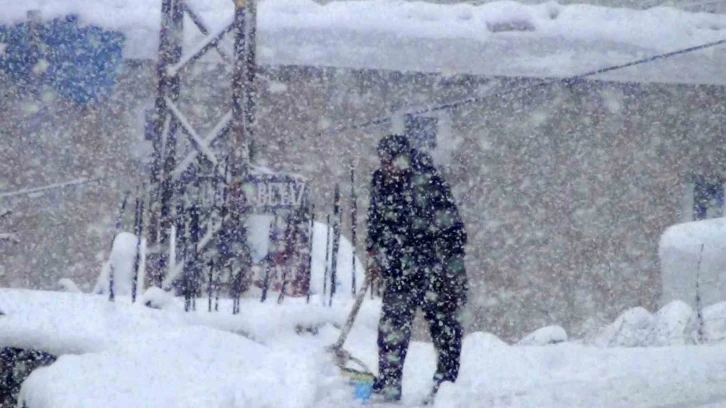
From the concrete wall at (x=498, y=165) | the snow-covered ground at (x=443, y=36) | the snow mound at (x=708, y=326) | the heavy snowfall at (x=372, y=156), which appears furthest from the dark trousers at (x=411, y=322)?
the snow-covered ground at (x=443, y=36)

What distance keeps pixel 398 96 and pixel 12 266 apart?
590 centimetres

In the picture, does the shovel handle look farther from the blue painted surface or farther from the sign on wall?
the blue painted surface

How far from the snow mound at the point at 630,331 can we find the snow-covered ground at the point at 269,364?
53.4 inches

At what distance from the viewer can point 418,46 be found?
12875 millimetres

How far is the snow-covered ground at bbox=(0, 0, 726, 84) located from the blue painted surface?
23 centimetres

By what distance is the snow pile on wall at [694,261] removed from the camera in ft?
35.0

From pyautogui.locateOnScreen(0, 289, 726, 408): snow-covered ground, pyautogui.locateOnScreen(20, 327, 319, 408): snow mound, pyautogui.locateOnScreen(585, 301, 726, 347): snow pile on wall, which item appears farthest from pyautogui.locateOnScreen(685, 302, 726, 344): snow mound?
pyautogui.locateOnScreen(20, 327, 319, 408): snow mound

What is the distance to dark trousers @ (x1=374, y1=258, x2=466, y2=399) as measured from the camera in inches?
222

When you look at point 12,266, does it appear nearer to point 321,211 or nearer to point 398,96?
point 321,211

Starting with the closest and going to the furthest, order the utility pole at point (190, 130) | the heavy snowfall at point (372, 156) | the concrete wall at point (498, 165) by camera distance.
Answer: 1. the utility pole at point (190, 130)
2. the heavy snowfall at point (372, 156)
3. the concrete wall at point (498, 165)

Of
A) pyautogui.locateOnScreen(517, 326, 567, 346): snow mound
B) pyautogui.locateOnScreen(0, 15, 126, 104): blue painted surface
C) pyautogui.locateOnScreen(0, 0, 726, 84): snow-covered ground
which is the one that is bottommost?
pyautogui.locateOnScreen(517, 326, 567, 346): snow mound

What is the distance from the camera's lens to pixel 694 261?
1112cm

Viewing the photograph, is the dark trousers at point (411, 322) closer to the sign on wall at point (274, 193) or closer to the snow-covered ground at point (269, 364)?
the snow-covered ground at point (269, 364)

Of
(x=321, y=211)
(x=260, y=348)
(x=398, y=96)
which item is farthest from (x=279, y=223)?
(x=398, y=96)
